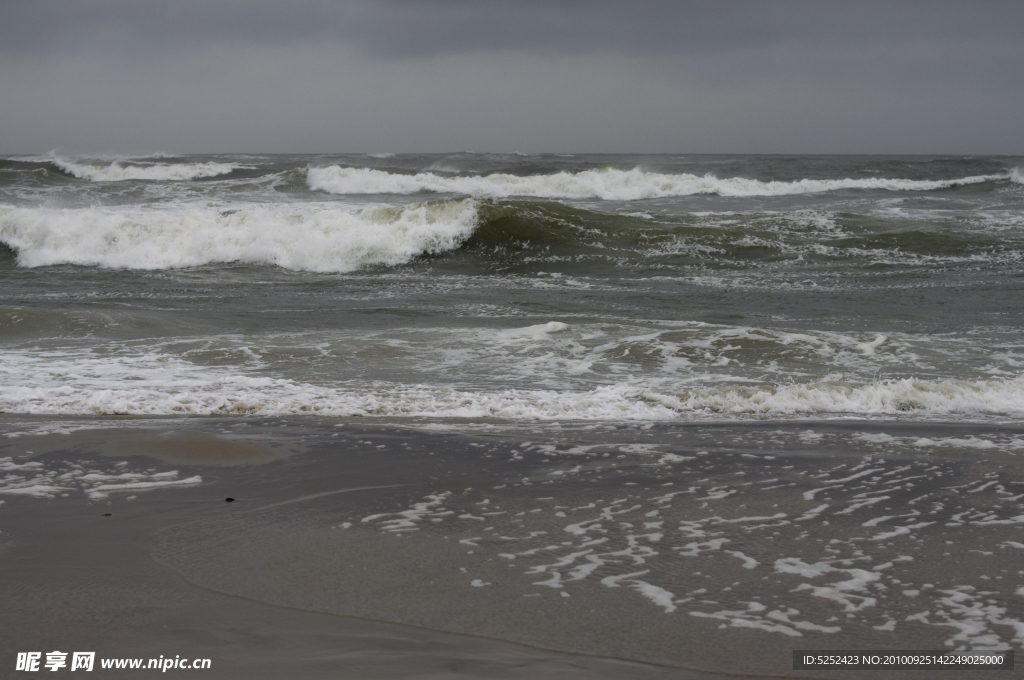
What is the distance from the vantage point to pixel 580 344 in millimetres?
7871

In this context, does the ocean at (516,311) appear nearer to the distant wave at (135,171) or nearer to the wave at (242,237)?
the wave at (242,237)

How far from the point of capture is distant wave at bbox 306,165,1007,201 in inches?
1197

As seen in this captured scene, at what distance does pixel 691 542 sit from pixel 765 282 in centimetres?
1001

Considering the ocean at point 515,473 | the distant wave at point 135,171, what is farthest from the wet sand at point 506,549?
the distant wave at point 135,171

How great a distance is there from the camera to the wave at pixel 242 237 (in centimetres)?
1531

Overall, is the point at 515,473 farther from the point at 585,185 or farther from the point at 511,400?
the point at 585,185

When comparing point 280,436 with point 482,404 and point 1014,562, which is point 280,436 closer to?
point 482,404

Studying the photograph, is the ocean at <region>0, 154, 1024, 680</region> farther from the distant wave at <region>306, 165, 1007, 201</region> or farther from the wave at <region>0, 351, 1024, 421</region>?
the distant wave at <region>306, 165, 1007, 201</region>

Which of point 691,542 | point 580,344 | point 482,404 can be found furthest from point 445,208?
point 691,542

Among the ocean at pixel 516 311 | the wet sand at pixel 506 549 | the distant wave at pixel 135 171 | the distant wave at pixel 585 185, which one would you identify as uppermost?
the distant wave at pixel 135 171

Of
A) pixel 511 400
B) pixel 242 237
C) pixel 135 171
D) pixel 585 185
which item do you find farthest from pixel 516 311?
pixel 135 171

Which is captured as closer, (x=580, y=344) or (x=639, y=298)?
(x=580, y=344)

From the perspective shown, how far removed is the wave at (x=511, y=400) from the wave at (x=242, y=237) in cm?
890

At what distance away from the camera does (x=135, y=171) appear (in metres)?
42.4
